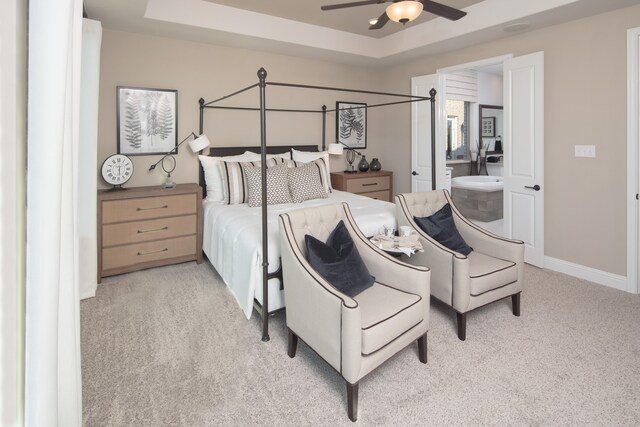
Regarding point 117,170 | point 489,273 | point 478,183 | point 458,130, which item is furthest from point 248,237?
point 458,130

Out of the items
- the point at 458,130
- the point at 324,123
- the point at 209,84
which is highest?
the point at 458,130

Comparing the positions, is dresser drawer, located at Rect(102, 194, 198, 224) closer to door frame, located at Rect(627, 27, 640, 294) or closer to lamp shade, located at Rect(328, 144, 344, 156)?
lamp shade, located at Rect(328, 144, 344, 156)

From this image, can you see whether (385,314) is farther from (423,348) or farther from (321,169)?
(321,169)

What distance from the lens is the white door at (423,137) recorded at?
5.13m

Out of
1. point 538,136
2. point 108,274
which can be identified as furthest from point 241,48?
point 538,136

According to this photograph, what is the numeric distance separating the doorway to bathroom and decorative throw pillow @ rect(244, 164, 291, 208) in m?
1.66

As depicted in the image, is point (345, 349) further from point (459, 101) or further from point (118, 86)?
point (459, 101)

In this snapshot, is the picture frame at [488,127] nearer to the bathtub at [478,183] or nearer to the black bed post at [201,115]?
the bathtub at [478,183]

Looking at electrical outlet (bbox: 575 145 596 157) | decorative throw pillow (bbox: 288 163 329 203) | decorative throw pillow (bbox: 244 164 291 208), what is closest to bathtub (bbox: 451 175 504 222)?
electrical outlet (bbox: 575 145 596 157)

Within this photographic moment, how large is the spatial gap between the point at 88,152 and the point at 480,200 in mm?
5431

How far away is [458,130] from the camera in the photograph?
7.64m

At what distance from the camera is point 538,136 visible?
402cm

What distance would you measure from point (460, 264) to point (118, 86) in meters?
3.74

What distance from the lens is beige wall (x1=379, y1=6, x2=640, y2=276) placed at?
3457 mm
